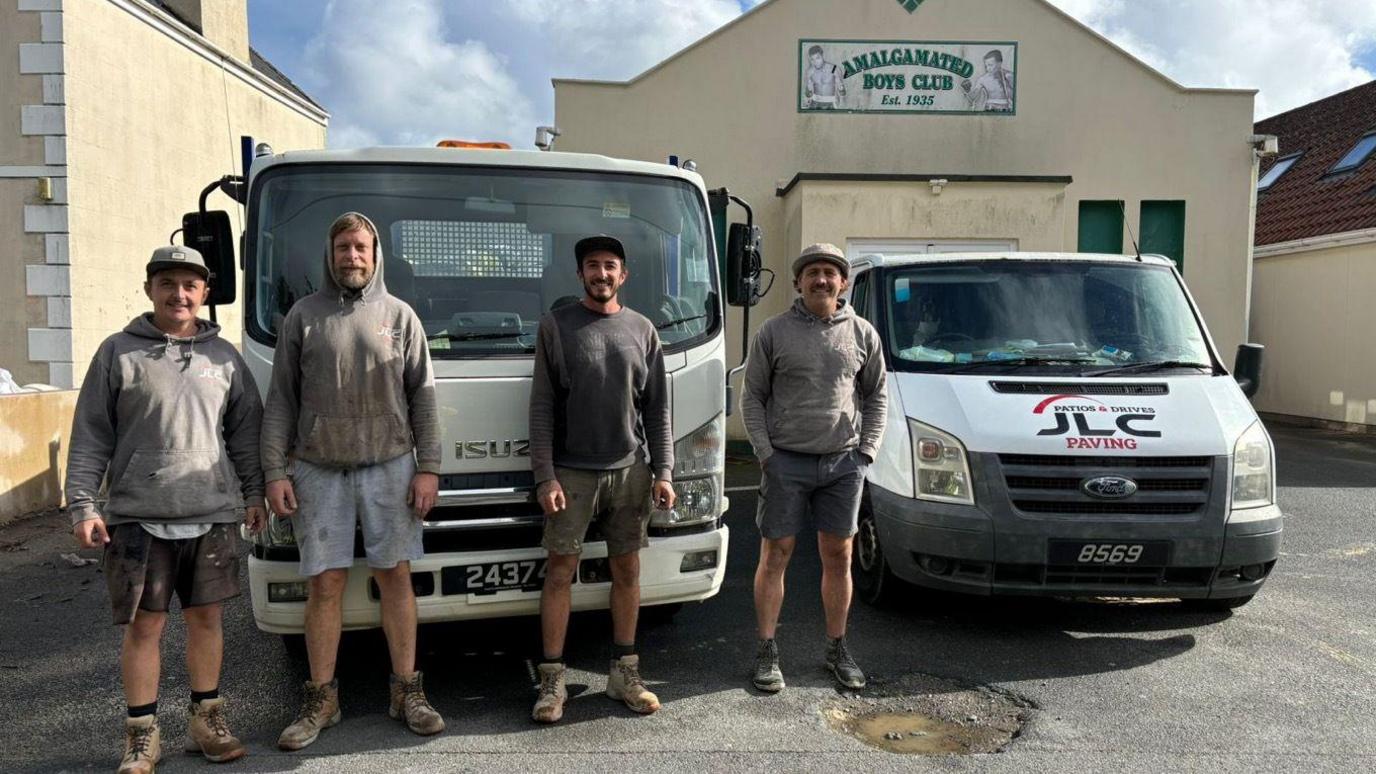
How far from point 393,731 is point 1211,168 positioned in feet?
44.5

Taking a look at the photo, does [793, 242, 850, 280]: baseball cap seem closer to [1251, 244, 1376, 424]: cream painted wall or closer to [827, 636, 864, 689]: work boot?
[827, 636, 864, 689]: work boot

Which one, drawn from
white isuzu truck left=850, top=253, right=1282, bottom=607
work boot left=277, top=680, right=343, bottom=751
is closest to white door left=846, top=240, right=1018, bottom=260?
white isuzu truck left=850, top=253, right=1282, bottom=607

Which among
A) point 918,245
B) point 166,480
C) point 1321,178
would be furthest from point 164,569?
point 1321,178

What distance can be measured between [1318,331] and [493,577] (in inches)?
667

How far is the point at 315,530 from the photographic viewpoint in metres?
3.56

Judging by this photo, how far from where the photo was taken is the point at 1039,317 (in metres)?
5.46

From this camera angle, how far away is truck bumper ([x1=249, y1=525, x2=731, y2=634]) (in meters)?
3.78

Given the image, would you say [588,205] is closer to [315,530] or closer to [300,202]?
[300,202]

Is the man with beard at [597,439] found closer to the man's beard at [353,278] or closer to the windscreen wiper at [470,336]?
the windscreen wiper at [470,336]

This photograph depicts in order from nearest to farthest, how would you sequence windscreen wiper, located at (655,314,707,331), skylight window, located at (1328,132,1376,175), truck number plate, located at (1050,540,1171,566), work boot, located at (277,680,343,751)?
work boot, located at (277,680,343,751)
windscreen wiper, located at (655,314,707,331)
truck number plate, located at (1050,540,1171,566)
skylight window, located at (1328,132,1376,175)

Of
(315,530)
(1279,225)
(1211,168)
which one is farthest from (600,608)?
(1279,225)

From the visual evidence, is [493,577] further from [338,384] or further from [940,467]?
[940,467]

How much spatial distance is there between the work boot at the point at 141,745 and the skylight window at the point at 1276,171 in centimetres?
2277

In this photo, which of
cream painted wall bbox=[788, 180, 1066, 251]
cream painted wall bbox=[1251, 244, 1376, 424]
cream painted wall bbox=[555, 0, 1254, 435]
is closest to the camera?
cream painted wall bbox=[788, 180, 1066, 251]
